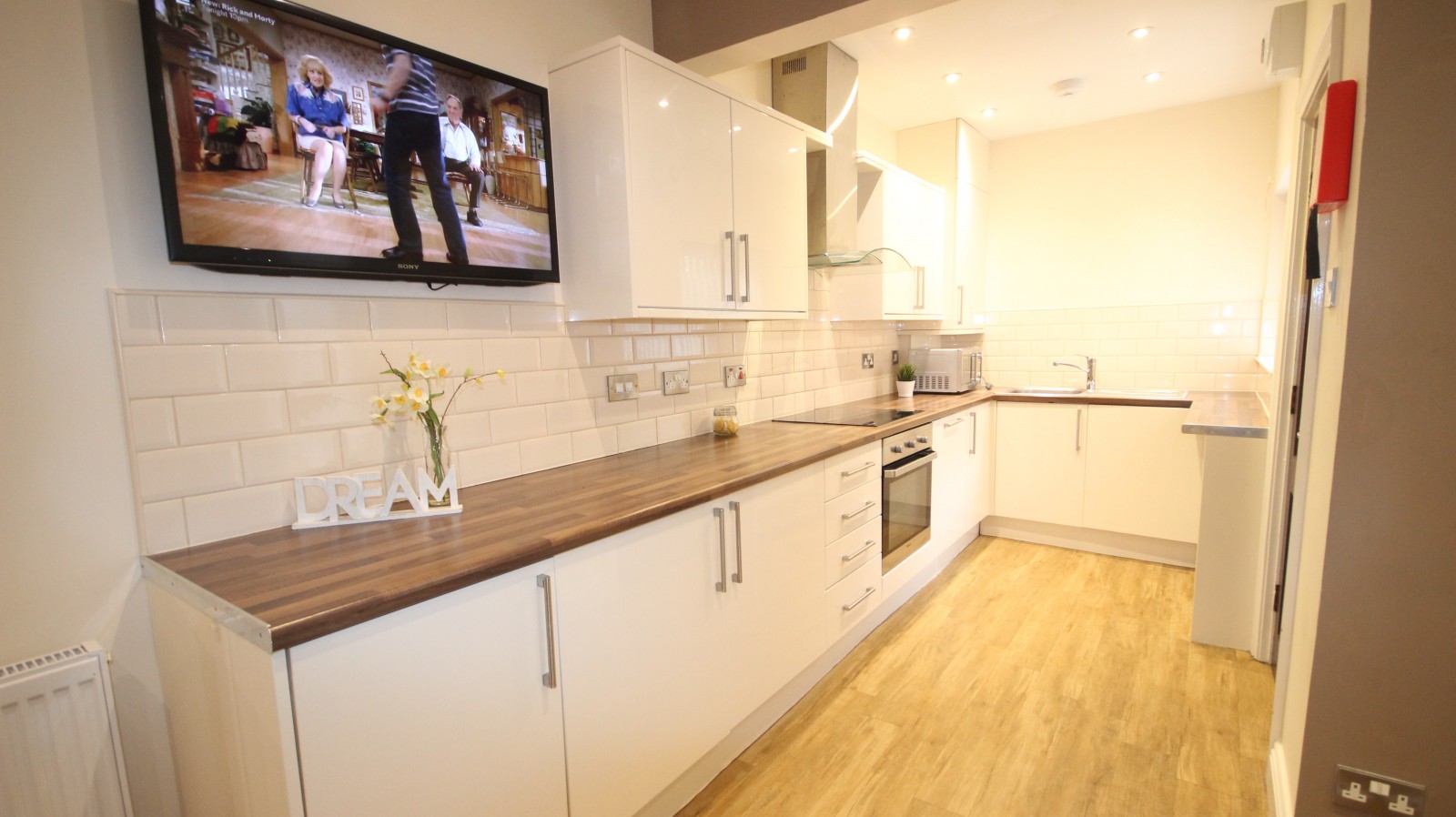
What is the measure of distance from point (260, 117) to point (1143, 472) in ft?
13.1

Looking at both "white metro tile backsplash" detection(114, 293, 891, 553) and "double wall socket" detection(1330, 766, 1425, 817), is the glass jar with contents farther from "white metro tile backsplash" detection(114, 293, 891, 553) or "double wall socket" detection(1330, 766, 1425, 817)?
"double wall socket" detection(1330, 766, 1425, 817)

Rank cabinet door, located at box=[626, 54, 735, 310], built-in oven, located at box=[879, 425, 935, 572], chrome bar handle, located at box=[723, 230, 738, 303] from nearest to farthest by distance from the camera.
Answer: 1. cabinet door, located at box=[626, 54, 735, 310]
2. chrome bar handle, located at box=[723, 230, 738, 303]
3. built-in oven, located at box=[879, 425, 935, 572]

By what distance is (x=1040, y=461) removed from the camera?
3.79 metres

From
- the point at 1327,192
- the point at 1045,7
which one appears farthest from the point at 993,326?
the point at 1327,192

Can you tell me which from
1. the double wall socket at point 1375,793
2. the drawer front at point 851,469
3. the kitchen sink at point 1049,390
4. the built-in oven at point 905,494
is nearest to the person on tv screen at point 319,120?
the drawer front at point 851,469

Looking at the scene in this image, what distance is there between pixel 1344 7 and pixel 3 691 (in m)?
3.00

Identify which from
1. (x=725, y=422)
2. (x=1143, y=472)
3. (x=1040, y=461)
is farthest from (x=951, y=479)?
(x=725, y=422)

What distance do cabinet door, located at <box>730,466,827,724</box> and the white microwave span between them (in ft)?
6.67

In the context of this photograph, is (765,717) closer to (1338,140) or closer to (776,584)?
(776,584)

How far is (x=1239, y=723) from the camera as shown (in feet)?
6.88

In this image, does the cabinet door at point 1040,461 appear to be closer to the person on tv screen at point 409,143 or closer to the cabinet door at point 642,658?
the cabinet door at point 642,658

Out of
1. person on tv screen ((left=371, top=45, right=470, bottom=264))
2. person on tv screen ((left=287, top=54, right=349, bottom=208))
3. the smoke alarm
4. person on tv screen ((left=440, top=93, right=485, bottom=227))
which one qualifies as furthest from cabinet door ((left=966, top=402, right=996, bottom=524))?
person on tv screen ((left=287, top=54, right=349, bottom=208))

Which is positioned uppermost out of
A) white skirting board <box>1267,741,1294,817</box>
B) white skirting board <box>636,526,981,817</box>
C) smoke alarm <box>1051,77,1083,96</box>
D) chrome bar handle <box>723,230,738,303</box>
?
smoke alarm <box>1051,77,1083,96</box>

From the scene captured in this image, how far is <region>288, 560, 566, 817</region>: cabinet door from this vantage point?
3.28ft
